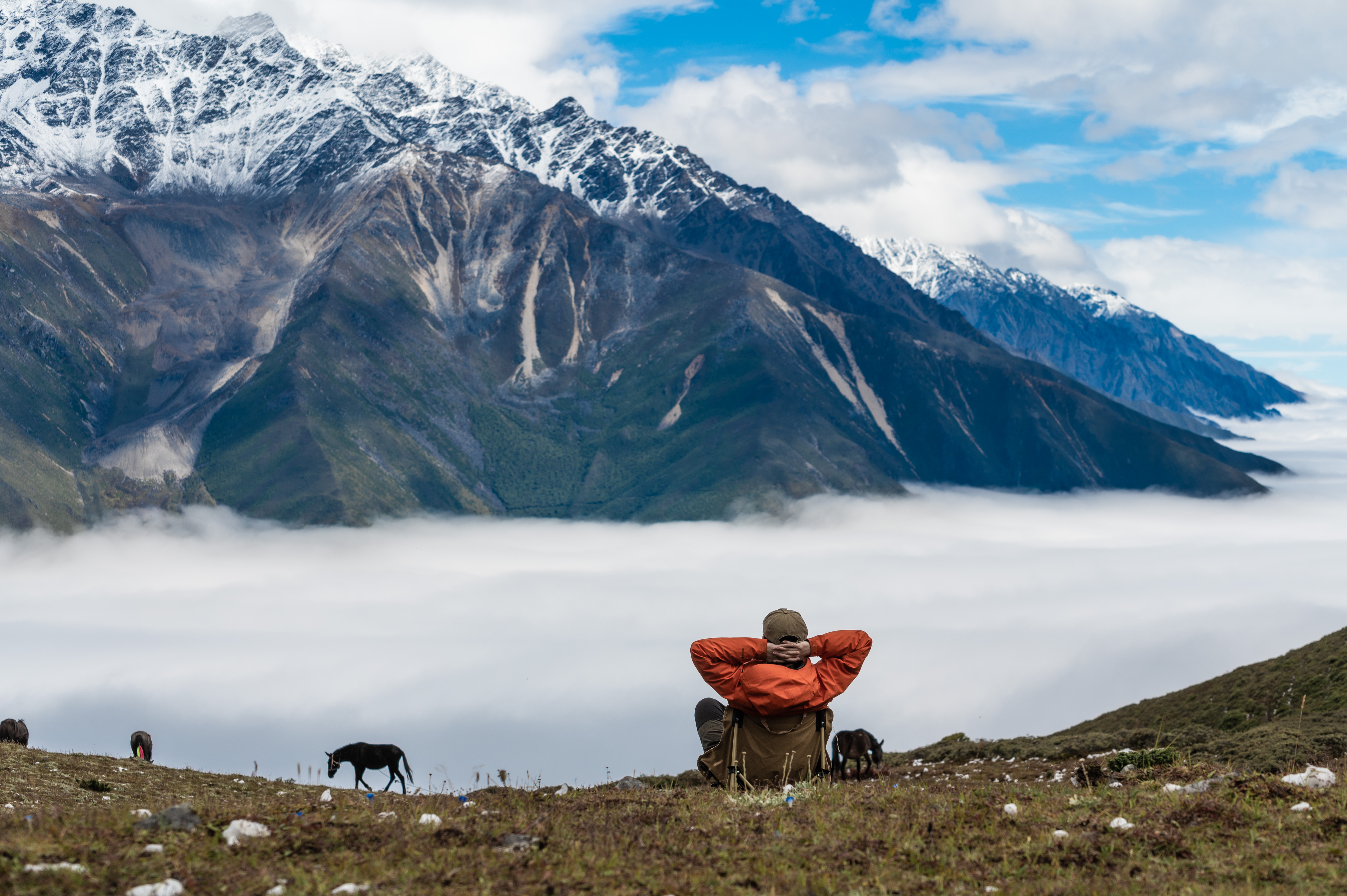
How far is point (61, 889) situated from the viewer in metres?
11.6

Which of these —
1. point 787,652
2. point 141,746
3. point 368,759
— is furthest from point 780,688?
point 141,746

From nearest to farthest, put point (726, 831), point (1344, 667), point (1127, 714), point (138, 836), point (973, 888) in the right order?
A: point (973, 888), point (138, 836), point (726, 831), point (1344, 667), point (1127, 714)

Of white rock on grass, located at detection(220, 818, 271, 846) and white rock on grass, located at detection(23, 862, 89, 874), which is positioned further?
white rock on grass, located at detection(220, 818, 271, 846)

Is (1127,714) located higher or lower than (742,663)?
lower

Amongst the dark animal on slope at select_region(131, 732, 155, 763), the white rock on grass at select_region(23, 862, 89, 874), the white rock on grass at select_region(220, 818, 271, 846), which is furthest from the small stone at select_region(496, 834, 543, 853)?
the dark animal on slope at select_region(131, 732, 155, 763)

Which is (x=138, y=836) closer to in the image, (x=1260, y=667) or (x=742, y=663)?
(x=742, y=663)

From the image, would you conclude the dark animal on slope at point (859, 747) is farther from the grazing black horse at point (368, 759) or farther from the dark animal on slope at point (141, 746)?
the dark animal on slope at point (141, 746)

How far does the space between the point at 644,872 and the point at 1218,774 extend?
438 inches

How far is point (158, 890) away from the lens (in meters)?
11.6

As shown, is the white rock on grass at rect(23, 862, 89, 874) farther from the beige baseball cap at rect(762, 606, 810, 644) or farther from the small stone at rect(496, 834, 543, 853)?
the beige baseball cap at rect(762, 606, 810, 644)

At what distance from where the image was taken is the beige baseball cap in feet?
57.2

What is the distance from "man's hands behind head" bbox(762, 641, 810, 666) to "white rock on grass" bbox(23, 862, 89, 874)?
9.82 meters

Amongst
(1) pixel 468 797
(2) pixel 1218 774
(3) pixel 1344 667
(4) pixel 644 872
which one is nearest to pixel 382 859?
(4) pixel 644 872

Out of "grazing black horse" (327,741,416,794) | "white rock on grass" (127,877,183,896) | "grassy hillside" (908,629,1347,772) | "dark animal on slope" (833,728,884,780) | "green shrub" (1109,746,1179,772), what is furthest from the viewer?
"grazing black horse" (327,741,416,794)
